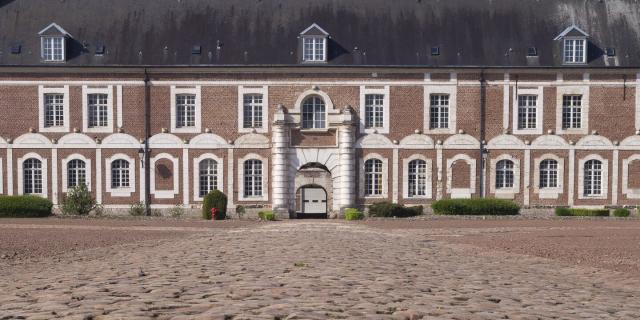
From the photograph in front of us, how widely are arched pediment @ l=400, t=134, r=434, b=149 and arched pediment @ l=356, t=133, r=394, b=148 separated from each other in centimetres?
65

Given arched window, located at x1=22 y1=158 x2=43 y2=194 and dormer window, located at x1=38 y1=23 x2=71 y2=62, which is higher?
dormer window, located at x1=38 y1=23 x2=71 y2=62

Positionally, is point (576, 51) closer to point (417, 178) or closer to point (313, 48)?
point (417, 178)

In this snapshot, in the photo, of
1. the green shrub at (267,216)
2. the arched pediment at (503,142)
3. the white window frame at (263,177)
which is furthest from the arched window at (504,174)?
the green shrub at (267,216)

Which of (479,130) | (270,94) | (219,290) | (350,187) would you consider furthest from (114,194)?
(219,290)

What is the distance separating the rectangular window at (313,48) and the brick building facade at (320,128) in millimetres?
70

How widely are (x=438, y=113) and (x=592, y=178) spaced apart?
25.5 ft

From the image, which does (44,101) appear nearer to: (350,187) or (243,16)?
(243,16)

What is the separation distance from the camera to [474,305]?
6.75 meters

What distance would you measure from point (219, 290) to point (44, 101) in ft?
95.9

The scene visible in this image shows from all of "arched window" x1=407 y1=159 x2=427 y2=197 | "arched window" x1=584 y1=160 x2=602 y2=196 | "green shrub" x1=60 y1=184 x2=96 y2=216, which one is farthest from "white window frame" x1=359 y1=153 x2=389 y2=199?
"green shrub" x1=60 y1=184 x2=96 y2=216

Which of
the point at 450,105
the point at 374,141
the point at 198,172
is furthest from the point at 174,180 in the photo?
the point at 450,105

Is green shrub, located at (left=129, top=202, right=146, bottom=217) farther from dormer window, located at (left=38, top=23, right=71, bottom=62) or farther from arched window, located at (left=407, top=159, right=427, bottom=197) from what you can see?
arched window, located at (left=407, top=159, right=427, bottom=197)

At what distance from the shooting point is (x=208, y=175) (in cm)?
3356

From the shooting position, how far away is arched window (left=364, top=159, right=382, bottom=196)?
110 feet
